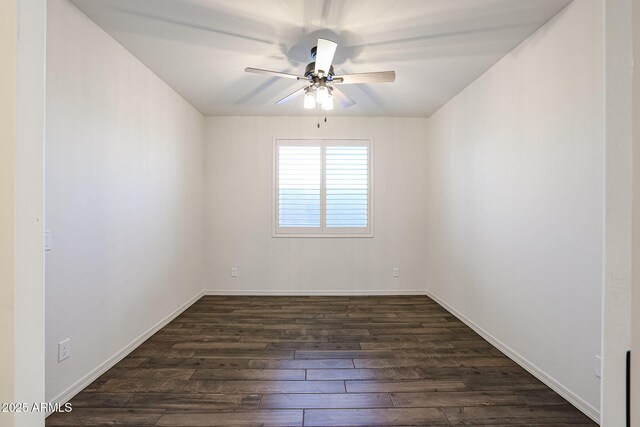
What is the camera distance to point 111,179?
2328mm

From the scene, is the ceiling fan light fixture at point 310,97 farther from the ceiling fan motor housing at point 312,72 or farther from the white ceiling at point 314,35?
the white ceiling at point 314,35

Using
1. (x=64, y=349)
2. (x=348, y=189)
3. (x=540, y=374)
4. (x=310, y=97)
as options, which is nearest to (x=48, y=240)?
(x=64, y=349)

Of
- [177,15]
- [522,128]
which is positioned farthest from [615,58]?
[177,15]

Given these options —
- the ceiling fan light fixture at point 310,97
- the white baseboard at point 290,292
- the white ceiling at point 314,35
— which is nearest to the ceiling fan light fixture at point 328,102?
the ceiling fan light fixture at point 310,97

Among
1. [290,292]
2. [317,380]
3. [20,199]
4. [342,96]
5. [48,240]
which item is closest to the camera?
[20,199]

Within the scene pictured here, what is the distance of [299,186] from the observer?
4.31 m

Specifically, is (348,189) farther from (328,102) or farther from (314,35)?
(314,35)

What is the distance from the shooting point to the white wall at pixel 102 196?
1836 mm

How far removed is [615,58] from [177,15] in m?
2.53

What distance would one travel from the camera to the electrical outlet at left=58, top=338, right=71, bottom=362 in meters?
1.85

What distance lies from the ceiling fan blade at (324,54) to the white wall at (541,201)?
159 cm

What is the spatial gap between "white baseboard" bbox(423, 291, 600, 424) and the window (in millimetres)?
1884

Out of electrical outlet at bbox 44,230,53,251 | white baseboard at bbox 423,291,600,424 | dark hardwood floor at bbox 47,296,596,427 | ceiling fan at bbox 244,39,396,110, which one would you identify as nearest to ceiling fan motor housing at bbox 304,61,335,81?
ceiling fan at bbox 244,39,396,110

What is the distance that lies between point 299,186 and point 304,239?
0.81m
